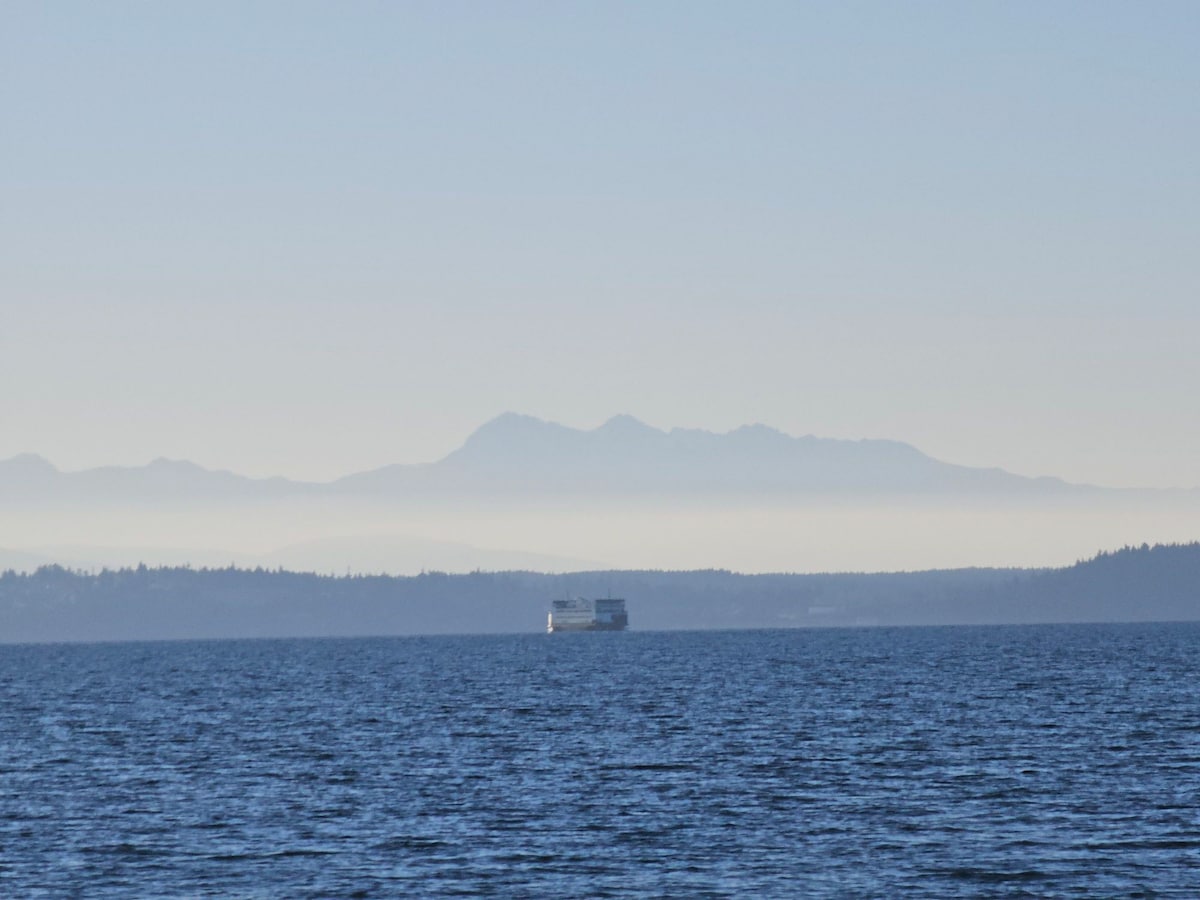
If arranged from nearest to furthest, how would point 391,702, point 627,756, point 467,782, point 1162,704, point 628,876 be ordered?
point 628,876
point 467,782
point 627,756
point 1162,704
point 391,702

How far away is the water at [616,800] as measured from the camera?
5219 centimetres

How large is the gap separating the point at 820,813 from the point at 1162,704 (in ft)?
213

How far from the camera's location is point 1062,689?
477 ft

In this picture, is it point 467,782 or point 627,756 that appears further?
point 627,756

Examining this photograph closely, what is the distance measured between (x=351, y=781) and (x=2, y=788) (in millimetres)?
14615

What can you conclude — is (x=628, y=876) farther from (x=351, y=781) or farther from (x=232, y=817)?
(x=351, y=781)

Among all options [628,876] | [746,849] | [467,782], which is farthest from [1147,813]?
[467,782]

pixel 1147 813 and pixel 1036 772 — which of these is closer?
pixel 1147 813

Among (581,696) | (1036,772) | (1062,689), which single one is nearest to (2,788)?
(1036,772)

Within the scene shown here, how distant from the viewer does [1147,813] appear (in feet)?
208

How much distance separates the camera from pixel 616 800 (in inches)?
2729

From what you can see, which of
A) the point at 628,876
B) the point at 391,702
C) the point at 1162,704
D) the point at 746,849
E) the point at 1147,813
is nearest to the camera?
the point at 628,876

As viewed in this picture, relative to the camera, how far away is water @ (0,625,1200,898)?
52188 mm

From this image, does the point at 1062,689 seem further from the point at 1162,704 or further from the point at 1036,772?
the point at 1036,772
